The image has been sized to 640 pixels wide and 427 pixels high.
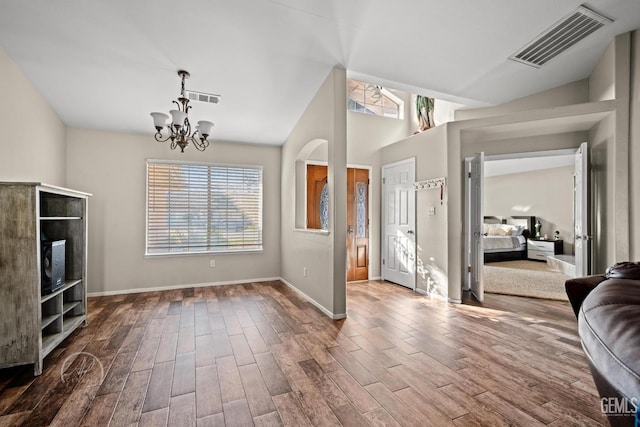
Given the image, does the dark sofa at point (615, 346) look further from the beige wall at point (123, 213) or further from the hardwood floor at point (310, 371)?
the beige wall at point (123, 213)

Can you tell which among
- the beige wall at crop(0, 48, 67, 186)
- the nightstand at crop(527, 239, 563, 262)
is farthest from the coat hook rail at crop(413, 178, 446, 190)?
the nightstand at crop(527, 239, 563, 262)

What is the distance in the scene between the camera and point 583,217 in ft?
11.7

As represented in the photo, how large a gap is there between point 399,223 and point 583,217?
238 cm

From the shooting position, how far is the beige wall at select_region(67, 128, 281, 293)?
4340mm

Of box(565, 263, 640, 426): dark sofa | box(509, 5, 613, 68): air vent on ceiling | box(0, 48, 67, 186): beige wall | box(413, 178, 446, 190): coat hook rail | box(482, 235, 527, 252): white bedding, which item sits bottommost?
box(482, 235, 527, 252): white bedding

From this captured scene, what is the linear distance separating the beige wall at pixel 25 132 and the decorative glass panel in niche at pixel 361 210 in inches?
177

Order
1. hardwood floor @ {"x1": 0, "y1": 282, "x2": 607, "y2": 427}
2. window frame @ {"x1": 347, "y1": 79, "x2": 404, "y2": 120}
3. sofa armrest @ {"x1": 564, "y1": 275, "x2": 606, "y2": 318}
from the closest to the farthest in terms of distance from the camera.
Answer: sofa armrest @ {"x1": 564, "y1": 275, "x2": 606, "y2": 318}
hardwood floor @ {"x1": 0, "y1": 282, "x2": 607, "y2": 427}
window frame @ {"x1": 347, "y1": 79, "x2": 404, "y2": 120}

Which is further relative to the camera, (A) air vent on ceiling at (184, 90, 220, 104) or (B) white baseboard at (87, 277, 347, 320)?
(B) white baseboard at (87, 277, 347, 320)

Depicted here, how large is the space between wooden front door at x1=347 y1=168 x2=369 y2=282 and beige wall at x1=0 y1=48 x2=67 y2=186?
4304 millimetres

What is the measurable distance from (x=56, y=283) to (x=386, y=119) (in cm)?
545

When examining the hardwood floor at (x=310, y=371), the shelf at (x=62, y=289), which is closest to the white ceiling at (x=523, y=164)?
the hardwood floor at (x=310, y=371)

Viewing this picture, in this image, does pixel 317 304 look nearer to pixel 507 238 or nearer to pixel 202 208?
pixel 202 208

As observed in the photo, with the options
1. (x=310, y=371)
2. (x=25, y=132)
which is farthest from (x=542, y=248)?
(x=25, y=132)

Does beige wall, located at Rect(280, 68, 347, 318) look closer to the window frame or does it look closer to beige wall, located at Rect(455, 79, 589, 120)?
the window frame
